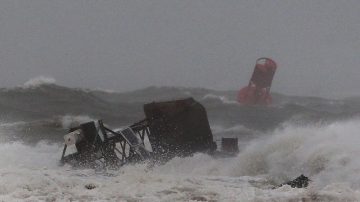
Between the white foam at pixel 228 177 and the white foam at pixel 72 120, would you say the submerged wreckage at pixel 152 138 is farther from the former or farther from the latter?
the white foam at pixel 72 120

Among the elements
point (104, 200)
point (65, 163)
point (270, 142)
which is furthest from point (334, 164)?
point (65, 163)

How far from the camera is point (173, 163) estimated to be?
1542 cm

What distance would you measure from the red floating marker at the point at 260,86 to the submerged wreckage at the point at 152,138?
115 ft

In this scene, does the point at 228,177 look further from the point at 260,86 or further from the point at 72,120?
the point at 260,86

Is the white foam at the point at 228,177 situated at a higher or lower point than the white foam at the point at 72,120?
higher

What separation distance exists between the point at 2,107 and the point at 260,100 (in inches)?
1110

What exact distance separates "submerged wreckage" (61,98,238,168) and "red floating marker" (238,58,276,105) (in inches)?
1384

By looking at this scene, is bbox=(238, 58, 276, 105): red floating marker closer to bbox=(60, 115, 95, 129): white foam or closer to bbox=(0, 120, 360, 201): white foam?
bbox=(60, 115, 95, 129): white foam

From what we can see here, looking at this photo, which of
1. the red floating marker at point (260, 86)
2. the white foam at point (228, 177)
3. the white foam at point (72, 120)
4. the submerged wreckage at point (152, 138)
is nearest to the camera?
the white foam at point (228, 177)

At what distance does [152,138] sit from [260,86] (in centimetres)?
3922

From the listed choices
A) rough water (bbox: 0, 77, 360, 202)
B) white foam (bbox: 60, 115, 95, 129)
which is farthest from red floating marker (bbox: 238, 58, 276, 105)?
rough water (bbox: 0, 77, 360, 202)

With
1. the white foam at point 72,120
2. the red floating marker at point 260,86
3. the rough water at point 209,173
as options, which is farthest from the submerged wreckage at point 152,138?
the red floating marker at point 260,86

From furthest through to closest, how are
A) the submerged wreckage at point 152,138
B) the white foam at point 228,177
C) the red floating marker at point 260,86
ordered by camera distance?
the red floating marker at point 260,86 → the submerged wreckage at point 152,138 → the white foam at point 228,177

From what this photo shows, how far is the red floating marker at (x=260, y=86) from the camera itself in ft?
168
